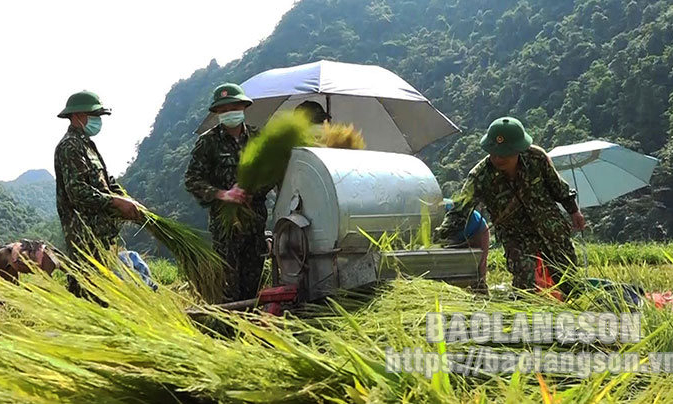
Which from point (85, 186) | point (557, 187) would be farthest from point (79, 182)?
point (557, 187)

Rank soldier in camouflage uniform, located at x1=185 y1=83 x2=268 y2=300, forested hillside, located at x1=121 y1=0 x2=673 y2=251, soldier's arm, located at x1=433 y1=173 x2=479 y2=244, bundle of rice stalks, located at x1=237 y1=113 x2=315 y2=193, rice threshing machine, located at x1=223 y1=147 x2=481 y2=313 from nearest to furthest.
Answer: rice threshing machine, located at x1=223 y1=147 x2=481 y2=313 → bundle of rice stalks, located at x1=237 y1=113 x2=315 y2=193 → soldier's arm, located at x1=433 y1=173 x2=479 y2=244 → soldier in camouflage uniform, located at x1=185 y1=83 x2=268 y2=300 → forested hillside, located at x1=121 y1=0 x2=673 y2=251

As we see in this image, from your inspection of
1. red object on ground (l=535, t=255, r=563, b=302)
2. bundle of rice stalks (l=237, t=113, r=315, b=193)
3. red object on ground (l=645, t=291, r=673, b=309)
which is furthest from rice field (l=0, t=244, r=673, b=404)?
bundle of rice stalks (l=237, t=113, r=315, b=193)

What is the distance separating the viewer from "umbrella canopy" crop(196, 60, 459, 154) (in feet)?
21.9

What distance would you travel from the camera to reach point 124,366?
6.06ft

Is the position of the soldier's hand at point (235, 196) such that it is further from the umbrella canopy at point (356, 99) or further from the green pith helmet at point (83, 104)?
the umbrella canopy at point (356, 99)

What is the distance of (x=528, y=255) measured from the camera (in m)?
4.45

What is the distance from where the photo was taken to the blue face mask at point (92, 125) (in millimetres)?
4688

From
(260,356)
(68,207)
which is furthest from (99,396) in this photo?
(68,207)

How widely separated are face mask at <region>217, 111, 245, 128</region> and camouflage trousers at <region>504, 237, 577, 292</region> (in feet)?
6.48

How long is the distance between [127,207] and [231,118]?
0.89 m

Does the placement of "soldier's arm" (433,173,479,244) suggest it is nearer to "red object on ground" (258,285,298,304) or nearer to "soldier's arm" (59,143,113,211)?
"red object on ground" (258,285,298,304)

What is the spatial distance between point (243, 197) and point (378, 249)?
3.62 ft

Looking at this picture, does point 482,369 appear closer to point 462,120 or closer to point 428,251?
point 428,251

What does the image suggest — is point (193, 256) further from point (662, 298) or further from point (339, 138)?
point (662, 298)
